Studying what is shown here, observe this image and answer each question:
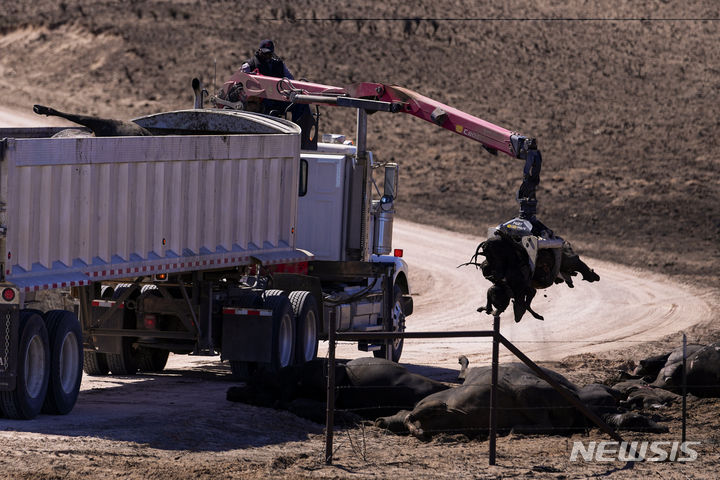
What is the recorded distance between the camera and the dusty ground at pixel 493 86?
124ft

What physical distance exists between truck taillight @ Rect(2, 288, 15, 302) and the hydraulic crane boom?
20.8ft

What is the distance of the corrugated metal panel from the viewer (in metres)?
13.4

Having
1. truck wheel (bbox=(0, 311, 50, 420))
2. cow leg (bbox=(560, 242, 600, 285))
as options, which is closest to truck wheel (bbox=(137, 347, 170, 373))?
truck wheel (bbox=(0, 311, 50, 420))

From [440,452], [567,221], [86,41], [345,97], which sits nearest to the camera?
A: [440,452]

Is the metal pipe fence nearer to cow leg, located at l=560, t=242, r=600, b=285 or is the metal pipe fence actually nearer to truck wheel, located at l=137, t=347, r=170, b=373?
cow leg, located at l=560, t=242, r=600, b=285

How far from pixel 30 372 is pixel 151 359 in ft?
17.5

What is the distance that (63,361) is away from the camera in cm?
1423

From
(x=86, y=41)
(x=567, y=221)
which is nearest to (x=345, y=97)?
(x=567, y=221)

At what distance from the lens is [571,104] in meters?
49.1

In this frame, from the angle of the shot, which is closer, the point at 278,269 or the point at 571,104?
the point at 278,269

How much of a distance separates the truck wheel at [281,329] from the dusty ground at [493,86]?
0.94 metres

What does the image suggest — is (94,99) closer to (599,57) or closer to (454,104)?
(454,104)

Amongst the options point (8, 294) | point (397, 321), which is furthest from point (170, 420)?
point (397, 321)

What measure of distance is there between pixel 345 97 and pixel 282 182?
7.51 ft
